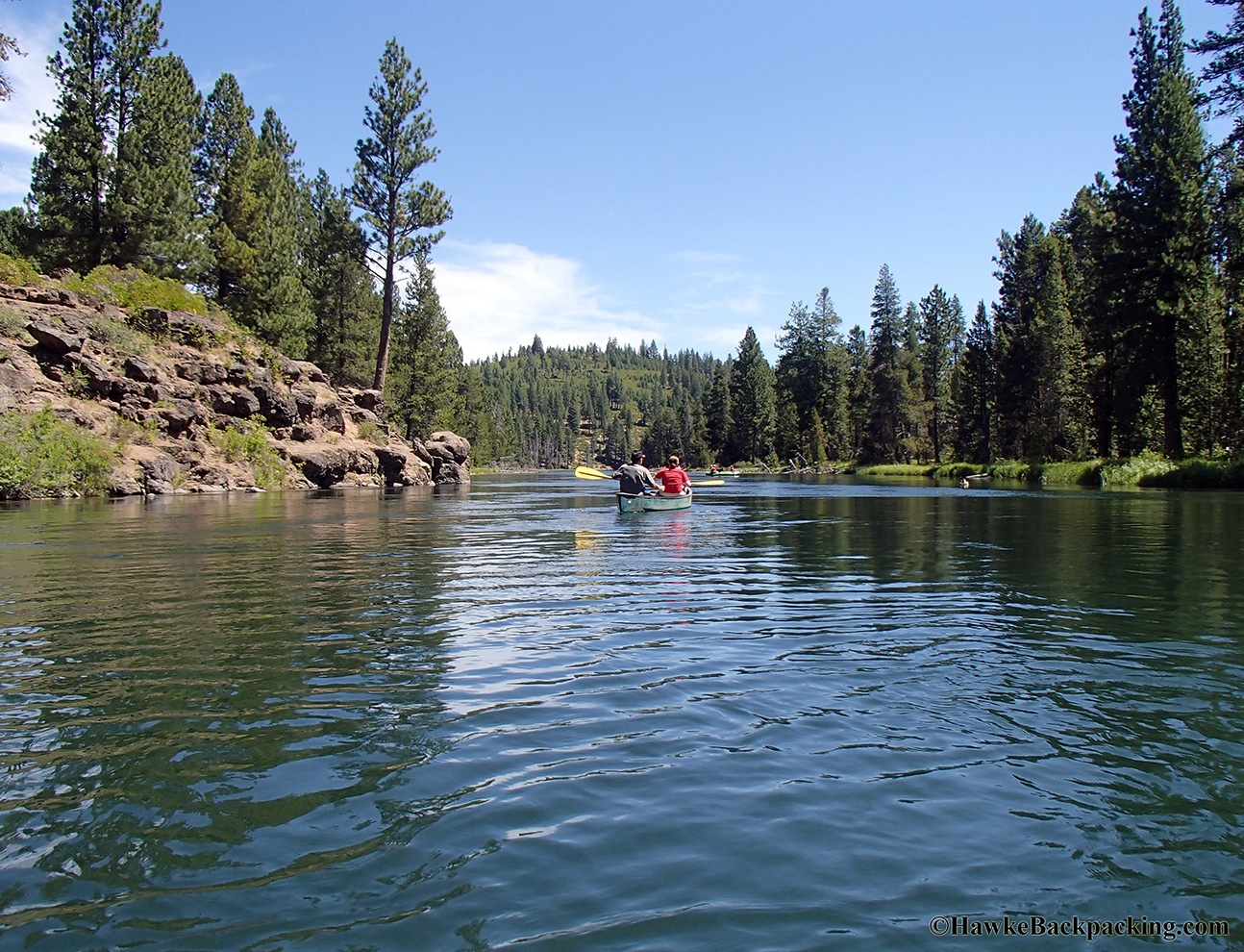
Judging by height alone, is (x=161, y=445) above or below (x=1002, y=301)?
below

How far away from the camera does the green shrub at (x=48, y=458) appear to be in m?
25.2

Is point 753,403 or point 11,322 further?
point 753,403

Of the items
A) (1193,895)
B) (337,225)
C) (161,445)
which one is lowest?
(1193,895)

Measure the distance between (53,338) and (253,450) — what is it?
8963 mm

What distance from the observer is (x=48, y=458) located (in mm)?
26188

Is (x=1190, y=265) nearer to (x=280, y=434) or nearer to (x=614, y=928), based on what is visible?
(x=280, y=434)

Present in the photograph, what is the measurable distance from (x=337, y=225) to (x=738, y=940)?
50893 mm

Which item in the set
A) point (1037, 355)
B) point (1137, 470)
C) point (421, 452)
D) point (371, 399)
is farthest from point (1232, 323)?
point (371, 399)

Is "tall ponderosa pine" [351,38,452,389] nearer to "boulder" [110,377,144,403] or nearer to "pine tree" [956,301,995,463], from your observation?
"boulder" [110,377,144,403]

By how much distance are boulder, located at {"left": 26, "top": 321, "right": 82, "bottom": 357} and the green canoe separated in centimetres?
2184

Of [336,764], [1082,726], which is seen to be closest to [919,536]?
[1082,726]

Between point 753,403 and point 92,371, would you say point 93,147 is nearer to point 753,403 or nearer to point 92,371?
point 92,371

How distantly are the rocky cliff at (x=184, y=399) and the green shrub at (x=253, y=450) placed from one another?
56 mm

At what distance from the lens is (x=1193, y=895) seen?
3.52 m
